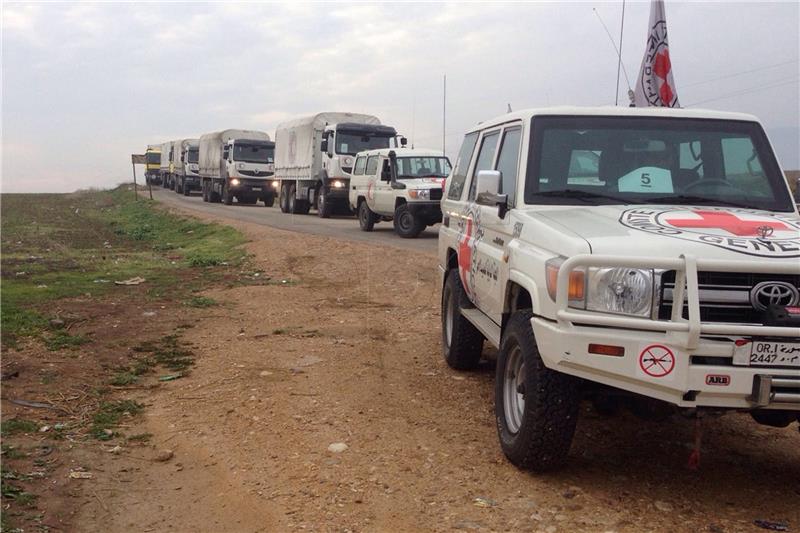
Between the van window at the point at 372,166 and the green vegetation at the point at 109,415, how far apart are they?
15384 millimetres

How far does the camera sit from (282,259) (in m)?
14.7

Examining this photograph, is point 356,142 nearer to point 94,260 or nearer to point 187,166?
point 94,260

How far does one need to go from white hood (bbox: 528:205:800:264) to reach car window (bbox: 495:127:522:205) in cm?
48

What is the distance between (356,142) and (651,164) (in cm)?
2107

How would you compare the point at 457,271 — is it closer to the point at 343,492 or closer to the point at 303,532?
the point at 343,492

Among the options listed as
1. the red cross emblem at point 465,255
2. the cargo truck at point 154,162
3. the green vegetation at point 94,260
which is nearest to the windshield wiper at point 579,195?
the red cross emblem at point 465,255

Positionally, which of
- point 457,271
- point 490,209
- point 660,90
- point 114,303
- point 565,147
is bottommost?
point 114,303

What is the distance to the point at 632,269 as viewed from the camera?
3838 mm

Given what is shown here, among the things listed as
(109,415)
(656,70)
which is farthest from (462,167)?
(656,70)

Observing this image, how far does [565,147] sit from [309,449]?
2481 mm

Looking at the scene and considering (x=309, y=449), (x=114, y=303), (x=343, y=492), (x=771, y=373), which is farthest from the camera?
(x=114, y=303)

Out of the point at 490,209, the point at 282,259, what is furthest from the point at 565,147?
the point at 282,259

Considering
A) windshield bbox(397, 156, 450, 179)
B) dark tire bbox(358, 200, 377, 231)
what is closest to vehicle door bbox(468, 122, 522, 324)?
windshield bbox(397, 156, 450, 179)

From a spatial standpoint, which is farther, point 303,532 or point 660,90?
point 660,90
